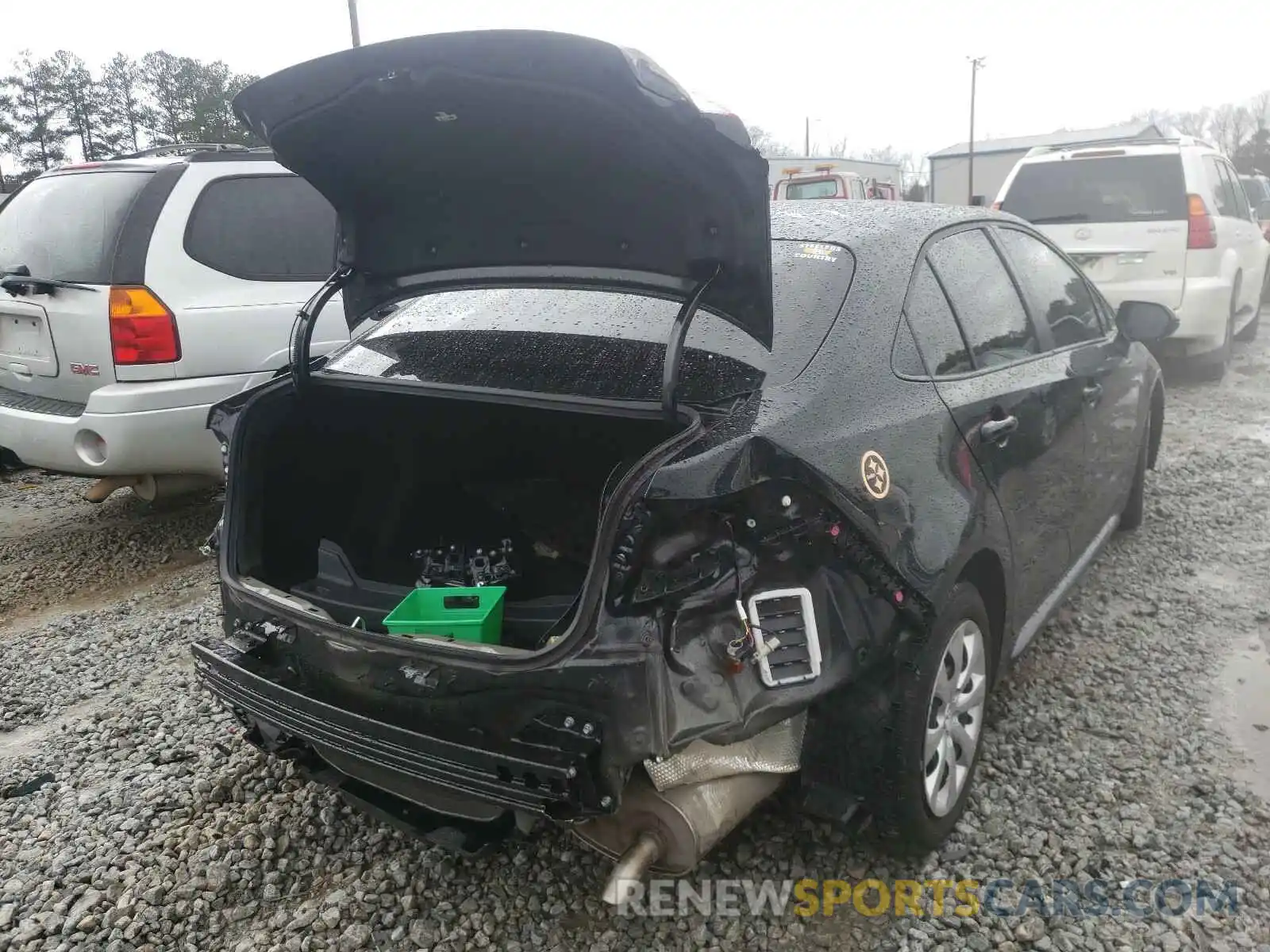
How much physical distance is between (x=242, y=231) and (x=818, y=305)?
359cm

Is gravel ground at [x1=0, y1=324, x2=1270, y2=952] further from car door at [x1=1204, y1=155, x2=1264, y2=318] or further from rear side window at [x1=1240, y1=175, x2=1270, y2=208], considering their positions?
rear side window at [x1=1240, y1=175, x2=1270, y2=208]

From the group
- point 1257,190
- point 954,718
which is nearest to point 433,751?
point 954,718

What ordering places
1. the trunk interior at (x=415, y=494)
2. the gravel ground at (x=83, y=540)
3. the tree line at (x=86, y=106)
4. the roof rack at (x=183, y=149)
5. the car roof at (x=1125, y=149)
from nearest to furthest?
the trunk interior at (x=415, y=494)
the gravel ground at (x=83, y=540)
the roof rack at (x=183, y=149)
the car roof at (x=1125, y=149)
the tree line at (x=86, y=106)

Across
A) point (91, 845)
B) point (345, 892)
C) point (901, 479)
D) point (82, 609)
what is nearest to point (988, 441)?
point (901, 479)

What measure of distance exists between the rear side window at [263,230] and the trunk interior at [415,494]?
2230 millimetres

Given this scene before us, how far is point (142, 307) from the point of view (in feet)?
14.7

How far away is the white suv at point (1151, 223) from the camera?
7.67 meters

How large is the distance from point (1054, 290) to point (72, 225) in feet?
14.7

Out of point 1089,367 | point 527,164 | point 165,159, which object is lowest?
point 1089,367

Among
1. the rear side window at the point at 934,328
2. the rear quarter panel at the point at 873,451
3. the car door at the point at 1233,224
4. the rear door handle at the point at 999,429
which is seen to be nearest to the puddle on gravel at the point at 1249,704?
the rear quarter panel at the point at 873,451

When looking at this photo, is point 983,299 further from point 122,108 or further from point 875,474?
point 122,108

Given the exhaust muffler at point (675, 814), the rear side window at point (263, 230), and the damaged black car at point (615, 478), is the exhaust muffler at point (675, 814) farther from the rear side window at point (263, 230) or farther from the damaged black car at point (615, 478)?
the rear side window at point (263, 230)

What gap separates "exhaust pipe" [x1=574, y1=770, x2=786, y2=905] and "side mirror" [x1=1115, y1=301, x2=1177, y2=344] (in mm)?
3180

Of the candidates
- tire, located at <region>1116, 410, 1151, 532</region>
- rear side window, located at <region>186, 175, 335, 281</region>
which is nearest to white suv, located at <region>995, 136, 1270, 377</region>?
tire, located at <region>1116, 410, 1151, 532</region>
